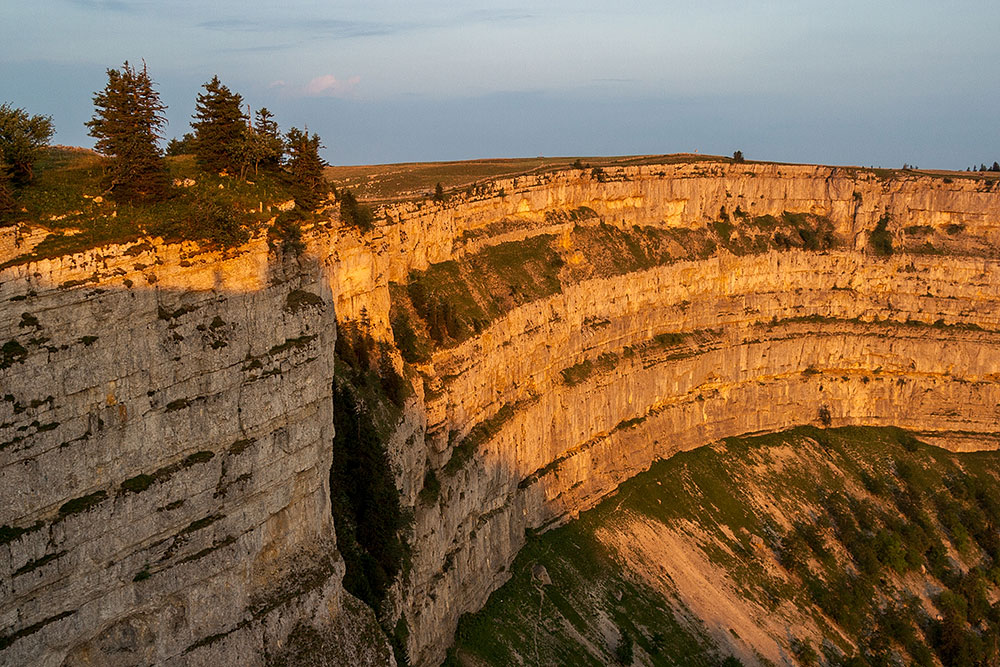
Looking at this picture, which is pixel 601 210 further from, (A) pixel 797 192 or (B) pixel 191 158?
(B) pixel 191 158

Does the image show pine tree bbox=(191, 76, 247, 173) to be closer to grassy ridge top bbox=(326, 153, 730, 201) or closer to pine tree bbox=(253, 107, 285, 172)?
pine tree bbox=(253, 107, 285, 172)

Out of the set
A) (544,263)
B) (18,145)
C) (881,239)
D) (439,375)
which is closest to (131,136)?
(18,145)

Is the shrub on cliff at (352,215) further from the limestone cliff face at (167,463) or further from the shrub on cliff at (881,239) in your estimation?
the shrub on cliff at (881,239)

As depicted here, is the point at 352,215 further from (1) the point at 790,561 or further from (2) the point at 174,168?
(1) the point at 790,561


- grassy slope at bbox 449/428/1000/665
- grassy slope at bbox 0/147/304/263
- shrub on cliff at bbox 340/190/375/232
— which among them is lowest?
grassy slope at bbox 449/428/1000/665

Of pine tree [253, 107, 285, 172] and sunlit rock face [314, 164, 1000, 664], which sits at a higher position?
pine tree [253, 107, 285, 172]

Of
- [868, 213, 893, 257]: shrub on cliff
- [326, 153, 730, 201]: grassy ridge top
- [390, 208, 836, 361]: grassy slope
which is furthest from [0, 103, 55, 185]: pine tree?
[868, 213, 893, 257]: shrub on cliff

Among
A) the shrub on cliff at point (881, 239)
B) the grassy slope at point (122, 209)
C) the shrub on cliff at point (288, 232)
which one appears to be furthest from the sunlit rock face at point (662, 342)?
the grassy slope at point (122, 209)
